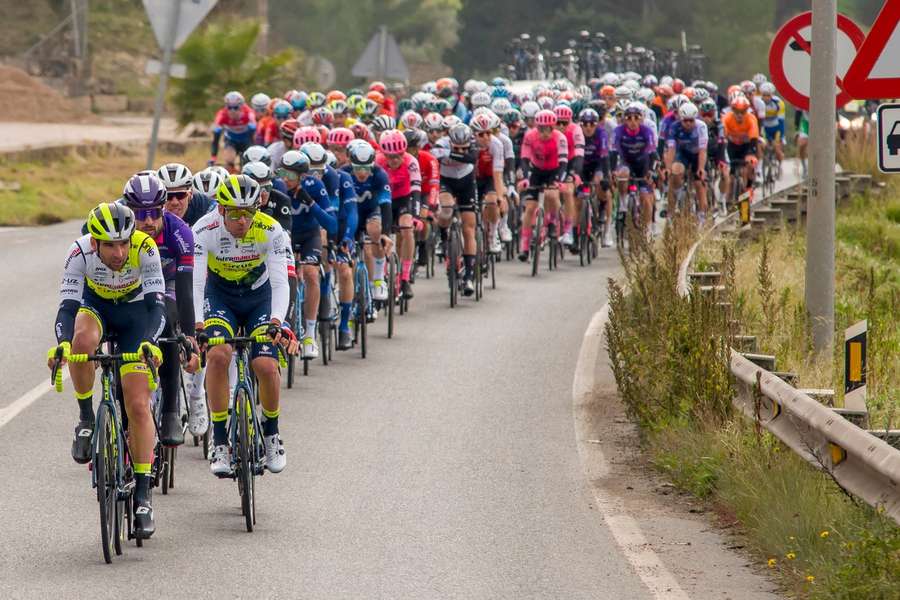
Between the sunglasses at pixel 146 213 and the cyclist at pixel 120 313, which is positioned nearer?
the cyclist at pixel 120 313

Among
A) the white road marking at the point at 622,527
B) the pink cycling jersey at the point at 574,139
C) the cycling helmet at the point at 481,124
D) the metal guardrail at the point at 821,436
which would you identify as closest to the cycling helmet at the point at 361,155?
the white road marking at the point at 622,527

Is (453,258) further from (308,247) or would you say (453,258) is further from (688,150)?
(688,150)

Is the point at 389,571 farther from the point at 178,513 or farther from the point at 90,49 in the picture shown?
the point at 90,49

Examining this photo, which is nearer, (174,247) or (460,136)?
(174,247)

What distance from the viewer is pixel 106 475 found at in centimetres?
867

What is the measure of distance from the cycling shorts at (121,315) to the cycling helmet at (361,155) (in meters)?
7.09

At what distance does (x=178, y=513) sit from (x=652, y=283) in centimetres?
512

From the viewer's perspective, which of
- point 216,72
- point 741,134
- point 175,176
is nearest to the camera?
point 175,176

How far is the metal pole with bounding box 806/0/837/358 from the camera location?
11607 mm

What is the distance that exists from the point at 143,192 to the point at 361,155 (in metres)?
6.60

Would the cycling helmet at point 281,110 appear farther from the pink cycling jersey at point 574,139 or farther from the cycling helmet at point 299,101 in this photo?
the pink cycling jersey at point 574,139

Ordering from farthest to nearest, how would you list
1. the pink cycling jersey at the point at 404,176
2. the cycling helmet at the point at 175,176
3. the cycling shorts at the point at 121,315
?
the pink cycling jersey at the point at 404,176 → the cycling helmet at the point at 175,176 → the cycling shorts at the point at 121,315

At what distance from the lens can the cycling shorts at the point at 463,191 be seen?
20016 millimetres

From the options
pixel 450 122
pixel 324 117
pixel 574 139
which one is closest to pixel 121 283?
pixel 450 122
